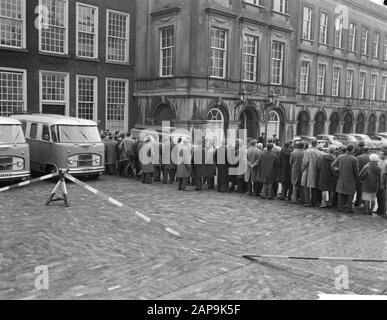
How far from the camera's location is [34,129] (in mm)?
16625

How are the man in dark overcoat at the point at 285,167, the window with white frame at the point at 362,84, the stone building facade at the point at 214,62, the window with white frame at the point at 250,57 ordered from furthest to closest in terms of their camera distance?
the window with white frame at the point at 362,84 → the window with white frame at the point at 250,57 → the stone building facade at the point at 214,62 → the man in dark overcoat at the point at 285,167

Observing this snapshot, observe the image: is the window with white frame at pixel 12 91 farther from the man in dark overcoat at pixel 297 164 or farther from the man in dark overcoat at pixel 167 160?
the man in dark overcoat at pixel 297 164

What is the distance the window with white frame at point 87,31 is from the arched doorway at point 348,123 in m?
25.7

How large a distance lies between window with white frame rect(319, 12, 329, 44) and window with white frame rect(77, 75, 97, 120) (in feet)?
68.3

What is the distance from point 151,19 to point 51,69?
697cm

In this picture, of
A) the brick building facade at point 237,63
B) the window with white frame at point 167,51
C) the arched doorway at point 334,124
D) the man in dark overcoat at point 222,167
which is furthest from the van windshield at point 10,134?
the arched doorway at point 334,124

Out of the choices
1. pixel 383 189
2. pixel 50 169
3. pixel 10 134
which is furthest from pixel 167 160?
pixel 383 189

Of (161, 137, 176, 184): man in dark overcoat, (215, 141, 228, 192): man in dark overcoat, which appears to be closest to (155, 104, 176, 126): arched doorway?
(161, 137, 176, 184): man in dark overcoat

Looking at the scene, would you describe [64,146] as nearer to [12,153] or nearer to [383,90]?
[12,153]

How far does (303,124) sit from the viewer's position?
3688 centimetres

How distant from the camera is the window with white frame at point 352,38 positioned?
134 ft

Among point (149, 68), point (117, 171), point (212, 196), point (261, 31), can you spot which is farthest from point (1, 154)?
point (261, 31)

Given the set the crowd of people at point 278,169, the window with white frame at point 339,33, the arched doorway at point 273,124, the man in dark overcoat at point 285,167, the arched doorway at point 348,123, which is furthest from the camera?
the arched doorway at point 348,123

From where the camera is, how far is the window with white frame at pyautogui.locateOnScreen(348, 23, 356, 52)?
40.8 m
